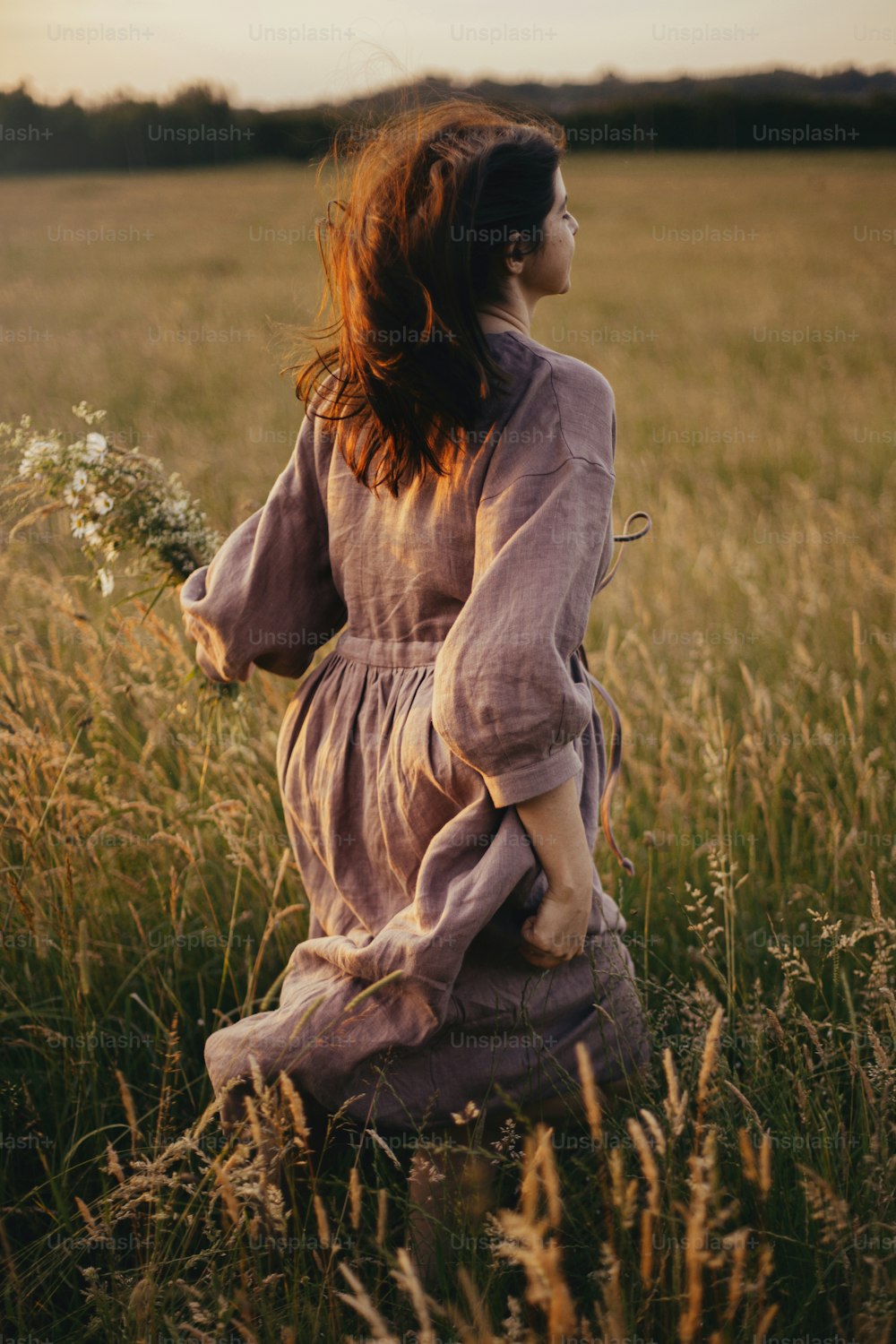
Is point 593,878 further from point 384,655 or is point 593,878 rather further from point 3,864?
point 3,864

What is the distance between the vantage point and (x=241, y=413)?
756 cm

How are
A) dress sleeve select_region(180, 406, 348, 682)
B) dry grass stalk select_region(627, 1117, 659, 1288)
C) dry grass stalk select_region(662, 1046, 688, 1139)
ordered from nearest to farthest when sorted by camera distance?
dry grass stalk select_region(627, 1117, 659, 1288), dry grass stalk select_region(662, 1046, 688, 1139), dress sleeve select_region(180, 406, 348, 682)

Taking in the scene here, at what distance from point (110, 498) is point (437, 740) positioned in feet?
2.62

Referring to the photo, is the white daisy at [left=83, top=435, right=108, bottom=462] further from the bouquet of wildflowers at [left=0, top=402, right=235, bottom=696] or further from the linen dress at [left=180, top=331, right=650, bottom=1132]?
the linen dress at [left=180, top=331, right=650, bottom=1132]

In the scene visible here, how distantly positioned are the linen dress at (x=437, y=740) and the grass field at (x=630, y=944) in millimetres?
153

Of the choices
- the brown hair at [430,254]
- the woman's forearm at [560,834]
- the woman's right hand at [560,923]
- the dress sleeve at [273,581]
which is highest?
the brown hair at [430,254]

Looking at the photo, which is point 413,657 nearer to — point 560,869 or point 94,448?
point 560,869

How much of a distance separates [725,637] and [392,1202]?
2.45 m

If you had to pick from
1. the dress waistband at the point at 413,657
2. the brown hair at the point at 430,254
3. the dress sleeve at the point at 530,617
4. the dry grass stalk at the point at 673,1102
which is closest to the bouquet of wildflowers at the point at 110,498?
the dress waistband at the point at 413,657

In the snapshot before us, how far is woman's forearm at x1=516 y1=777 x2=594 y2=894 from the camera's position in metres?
1.40

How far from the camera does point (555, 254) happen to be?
1466 millimetres

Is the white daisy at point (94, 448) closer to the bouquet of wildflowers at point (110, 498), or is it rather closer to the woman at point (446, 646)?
the bouquet of wildflowers at point (110, 498)

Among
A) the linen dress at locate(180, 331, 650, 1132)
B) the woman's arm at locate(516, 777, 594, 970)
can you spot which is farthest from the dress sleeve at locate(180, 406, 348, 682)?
the woman's arm at locate(516, 777, 594, 970)

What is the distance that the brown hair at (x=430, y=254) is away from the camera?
1.37 m
